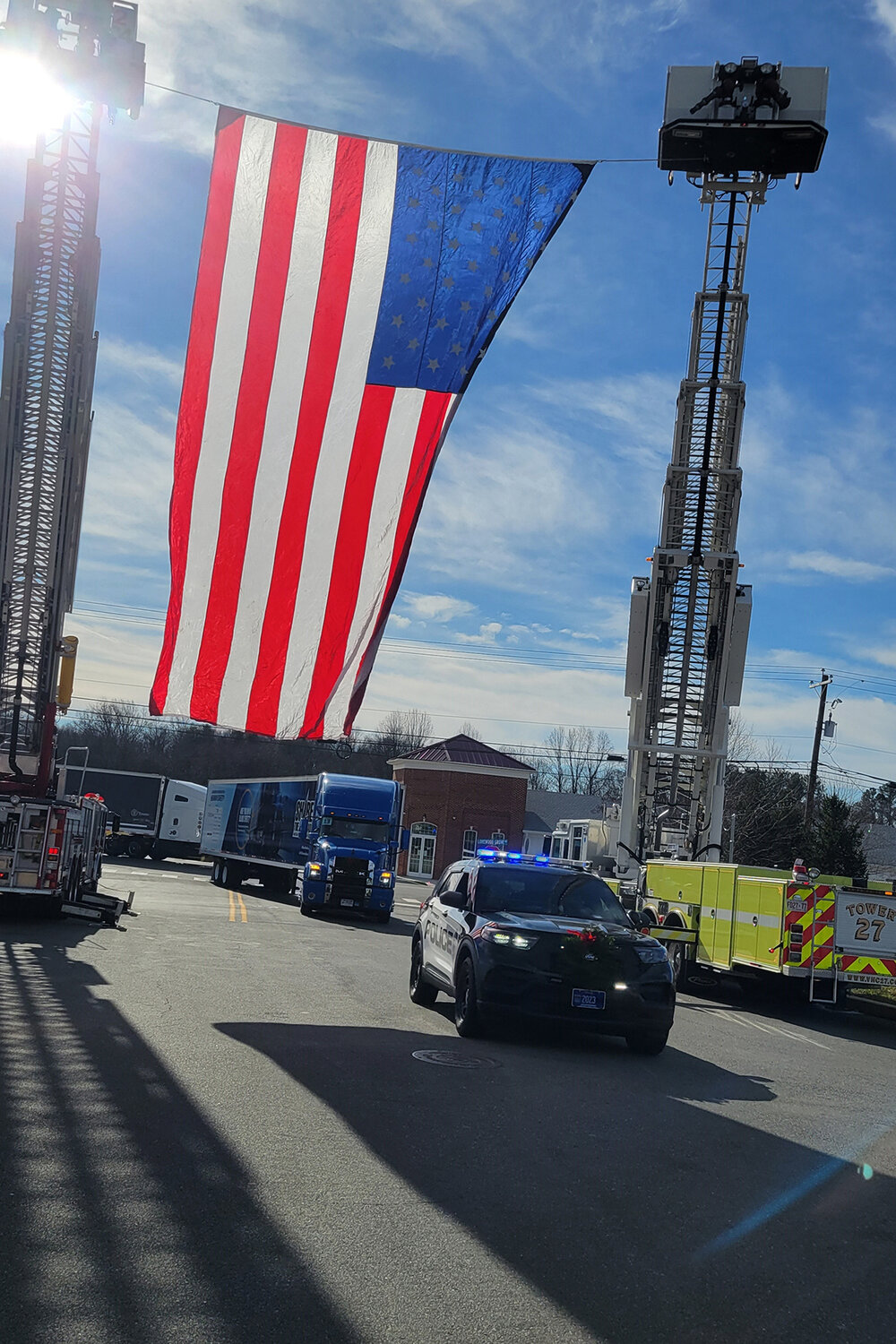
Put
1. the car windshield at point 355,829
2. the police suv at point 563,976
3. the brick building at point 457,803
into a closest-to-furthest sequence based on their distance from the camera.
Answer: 1. the police suv at point 563,976
2. the car windshield at point 355,829
3. the brick building at point 457,803

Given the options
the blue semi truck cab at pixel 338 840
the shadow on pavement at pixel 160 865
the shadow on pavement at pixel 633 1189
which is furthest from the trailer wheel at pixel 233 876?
the shadow on pavement at pixel 633 1189

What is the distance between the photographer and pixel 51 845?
1797cm

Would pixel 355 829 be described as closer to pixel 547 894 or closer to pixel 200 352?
pixel 547 894

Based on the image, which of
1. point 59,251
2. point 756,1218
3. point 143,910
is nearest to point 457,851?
point 143,910

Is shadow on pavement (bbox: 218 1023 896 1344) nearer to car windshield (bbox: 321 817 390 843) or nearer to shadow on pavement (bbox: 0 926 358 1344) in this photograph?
shadow on pavement (bbox: 0 926 358 1344)

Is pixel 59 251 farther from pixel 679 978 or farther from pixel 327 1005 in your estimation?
pixel 679 978

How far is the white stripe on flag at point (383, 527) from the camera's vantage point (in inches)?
422

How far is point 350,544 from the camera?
11.0 meters

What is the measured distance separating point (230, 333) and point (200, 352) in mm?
345

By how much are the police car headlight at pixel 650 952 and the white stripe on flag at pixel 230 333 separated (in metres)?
5.20

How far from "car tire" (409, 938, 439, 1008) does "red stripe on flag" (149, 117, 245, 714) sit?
442cm

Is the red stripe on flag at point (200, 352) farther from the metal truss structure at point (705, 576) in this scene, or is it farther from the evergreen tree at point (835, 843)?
the evergreen tree at point (835, 843)

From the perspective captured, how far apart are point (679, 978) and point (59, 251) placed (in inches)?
531

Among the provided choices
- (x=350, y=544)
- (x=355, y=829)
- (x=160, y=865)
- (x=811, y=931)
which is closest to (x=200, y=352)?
(x=350, y=544)
